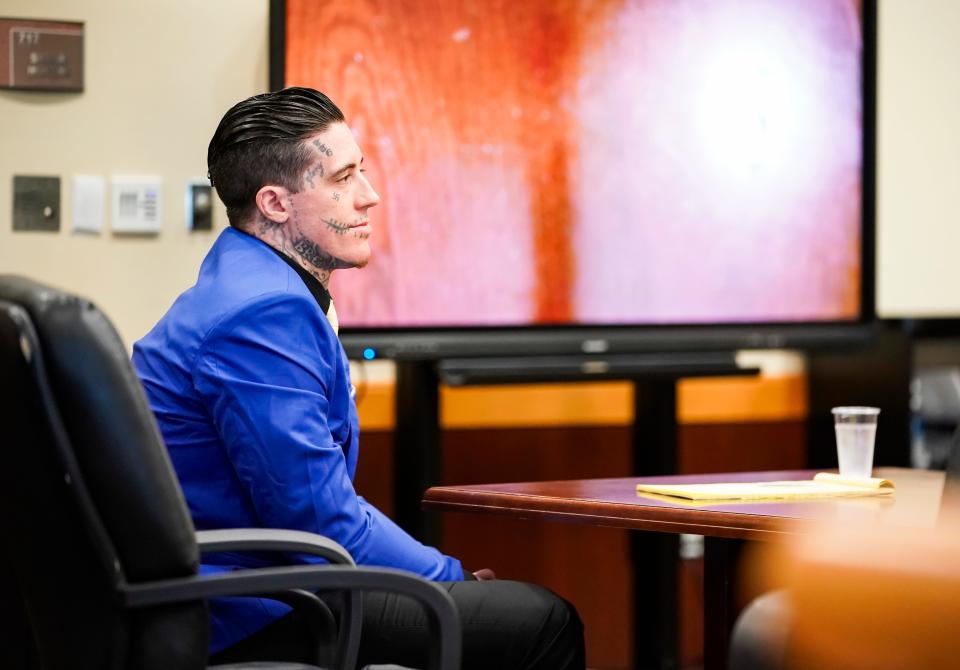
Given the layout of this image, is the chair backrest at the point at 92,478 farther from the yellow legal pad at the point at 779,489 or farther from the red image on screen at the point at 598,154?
the red image on screen at the point at 598,154

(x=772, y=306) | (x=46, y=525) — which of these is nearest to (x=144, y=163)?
(x=772, y=306)

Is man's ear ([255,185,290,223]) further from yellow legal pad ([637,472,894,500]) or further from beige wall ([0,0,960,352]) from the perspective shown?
beige wall ([0,0,960,352])

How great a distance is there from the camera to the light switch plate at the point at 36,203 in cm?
301

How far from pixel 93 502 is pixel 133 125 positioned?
205cm

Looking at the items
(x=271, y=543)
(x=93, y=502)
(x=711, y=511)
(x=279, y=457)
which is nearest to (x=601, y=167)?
(x=711, y=511)

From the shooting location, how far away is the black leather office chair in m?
1.18

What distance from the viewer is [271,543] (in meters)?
1.43

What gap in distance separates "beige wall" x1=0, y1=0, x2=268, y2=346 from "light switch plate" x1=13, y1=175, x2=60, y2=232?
0.06 feet

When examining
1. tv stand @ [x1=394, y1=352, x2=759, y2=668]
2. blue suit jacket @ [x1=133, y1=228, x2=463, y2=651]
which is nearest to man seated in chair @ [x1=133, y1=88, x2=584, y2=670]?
blue suit jacket @ [x1=133, y1=228, x2=463, y2=651]

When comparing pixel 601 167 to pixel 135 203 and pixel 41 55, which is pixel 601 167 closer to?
pixel 135 203

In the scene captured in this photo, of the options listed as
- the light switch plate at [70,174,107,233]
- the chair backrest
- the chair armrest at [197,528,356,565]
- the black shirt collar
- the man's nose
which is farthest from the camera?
the light switch plate at [70,174,107,233]

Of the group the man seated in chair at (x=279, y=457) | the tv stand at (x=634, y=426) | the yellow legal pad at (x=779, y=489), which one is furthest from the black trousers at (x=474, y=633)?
the tv stand at (x=634, y=426)

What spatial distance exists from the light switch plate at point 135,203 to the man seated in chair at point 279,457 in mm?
1366

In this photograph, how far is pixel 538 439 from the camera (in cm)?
346
